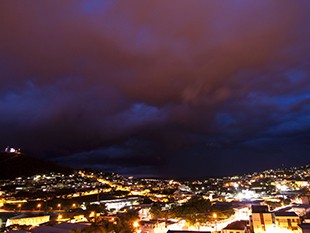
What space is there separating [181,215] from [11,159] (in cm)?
17700

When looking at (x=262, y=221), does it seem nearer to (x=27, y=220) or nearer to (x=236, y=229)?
(x=236, y=229)

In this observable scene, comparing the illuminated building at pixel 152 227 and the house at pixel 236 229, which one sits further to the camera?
the illuminated building at pixel 152 227

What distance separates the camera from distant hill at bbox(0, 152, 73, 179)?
154 meters

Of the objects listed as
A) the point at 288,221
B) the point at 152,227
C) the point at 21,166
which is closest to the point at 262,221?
the point at 288,221

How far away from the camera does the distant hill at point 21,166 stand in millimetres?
154462

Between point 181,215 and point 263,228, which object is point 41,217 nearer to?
point 181,215

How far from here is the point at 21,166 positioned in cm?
16762

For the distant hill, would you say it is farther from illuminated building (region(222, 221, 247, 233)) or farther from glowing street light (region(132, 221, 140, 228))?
illuminated building (region(222, 221, 247, 233))

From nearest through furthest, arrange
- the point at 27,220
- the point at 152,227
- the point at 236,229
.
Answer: the point at 236,229, the point at 152,227, the point at 27,220

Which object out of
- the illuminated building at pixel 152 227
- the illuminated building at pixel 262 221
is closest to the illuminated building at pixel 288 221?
the illuminated building at pixel 262 221

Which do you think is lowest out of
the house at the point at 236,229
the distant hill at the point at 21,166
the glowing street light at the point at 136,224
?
the house at the point at 236,229

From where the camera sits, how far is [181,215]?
4575cm

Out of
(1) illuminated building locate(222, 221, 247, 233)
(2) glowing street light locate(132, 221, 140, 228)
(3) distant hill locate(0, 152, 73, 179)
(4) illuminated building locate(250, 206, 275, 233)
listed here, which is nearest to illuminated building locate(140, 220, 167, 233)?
(2) glowing street light locate(132, 221, 140, 228)

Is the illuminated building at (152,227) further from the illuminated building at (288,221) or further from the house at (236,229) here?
the illuminated building at (288,221)
